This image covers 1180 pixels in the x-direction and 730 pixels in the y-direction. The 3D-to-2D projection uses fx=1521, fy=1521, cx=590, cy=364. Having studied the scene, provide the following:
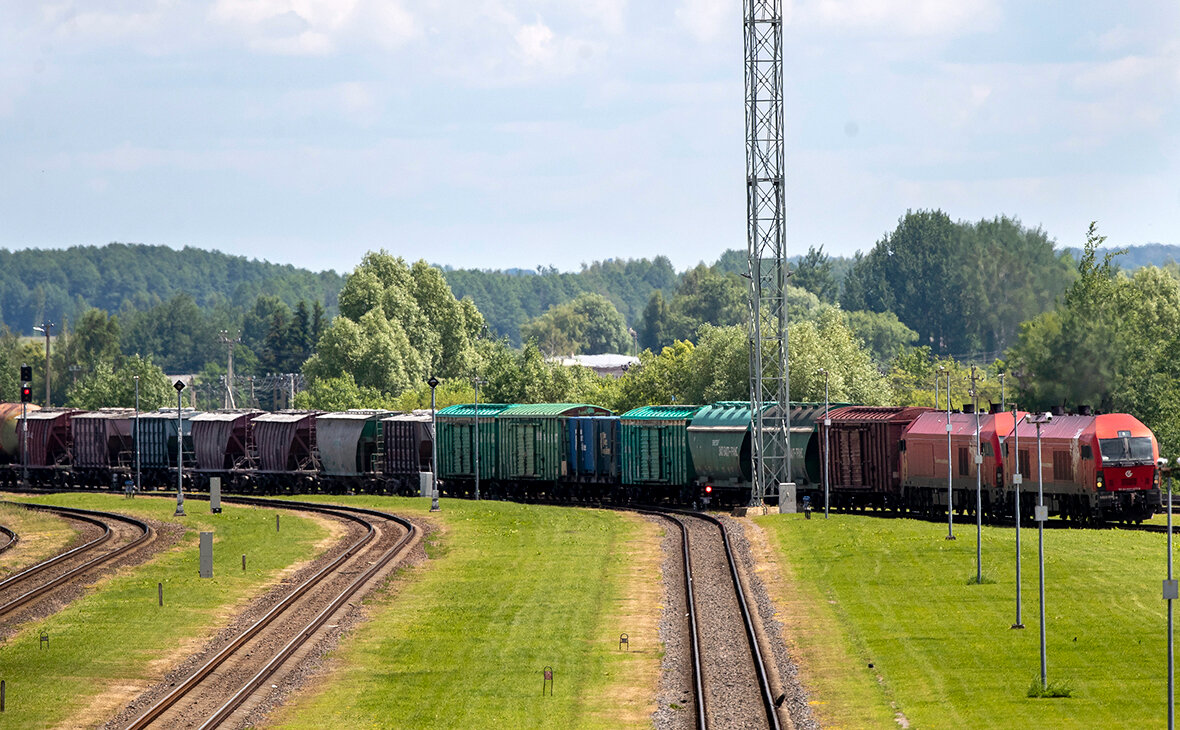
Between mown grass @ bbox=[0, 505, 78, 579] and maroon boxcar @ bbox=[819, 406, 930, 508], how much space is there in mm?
30403

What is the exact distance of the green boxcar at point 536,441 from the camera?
2884 inches

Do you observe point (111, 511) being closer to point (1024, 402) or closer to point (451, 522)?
point (451, 522)

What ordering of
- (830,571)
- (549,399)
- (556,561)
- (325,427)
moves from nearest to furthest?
(830,571) < (556,561) < (325,427) < (549,399)

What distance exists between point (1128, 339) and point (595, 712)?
7787 cm

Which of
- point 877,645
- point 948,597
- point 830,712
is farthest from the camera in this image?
point 948,597

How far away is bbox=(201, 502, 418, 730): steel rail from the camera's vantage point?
1094 inches

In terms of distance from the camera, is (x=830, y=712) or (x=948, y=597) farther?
(x=948, y=597)

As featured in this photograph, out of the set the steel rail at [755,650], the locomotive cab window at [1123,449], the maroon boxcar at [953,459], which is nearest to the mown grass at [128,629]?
the steel rail at [755,650]

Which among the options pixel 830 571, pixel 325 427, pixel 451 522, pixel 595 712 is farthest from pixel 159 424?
pixel 595 712

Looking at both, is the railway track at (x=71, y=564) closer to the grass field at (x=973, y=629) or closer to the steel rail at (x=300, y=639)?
the steel rail at (x=300, y=639)

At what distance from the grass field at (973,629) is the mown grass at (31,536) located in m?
26.2

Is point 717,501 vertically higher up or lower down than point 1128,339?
lower down

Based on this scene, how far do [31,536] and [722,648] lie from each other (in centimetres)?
3832

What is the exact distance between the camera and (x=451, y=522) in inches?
2515
